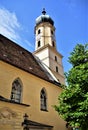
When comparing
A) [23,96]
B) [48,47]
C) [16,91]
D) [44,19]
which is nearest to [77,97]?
[23,96]

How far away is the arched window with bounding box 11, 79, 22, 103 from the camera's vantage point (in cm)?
1365

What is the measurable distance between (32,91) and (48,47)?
12.5 m

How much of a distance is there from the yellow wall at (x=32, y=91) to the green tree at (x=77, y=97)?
115 inches

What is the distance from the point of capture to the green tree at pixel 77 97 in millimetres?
10726

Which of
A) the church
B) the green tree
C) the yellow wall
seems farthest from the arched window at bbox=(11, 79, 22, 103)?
the green tree

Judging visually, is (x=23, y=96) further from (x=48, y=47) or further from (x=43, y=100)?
(x=48, y=47)

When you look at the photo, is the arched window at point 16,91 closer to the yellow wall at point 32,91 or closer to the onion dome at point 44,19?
the yellow wall at point 32,91

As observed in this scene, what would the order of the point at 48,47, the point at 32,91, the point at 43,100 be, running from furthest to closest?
the point at 48,47
the point at 43,100
the point at 32,91

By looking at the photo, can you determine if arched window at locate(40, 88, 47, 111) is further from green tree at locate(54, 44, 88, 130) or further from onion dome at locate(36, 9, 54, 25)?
onion dome at locate(36, 9, 54, 25)

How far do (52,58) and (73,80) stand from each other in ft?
45.8

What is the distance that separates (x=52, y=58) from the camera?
1029 inches

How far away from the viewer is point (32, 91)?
1511 cm

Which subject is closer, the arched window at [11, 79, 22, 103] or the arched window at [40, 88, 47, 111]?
the arched window at [11, 79, 22, 103]

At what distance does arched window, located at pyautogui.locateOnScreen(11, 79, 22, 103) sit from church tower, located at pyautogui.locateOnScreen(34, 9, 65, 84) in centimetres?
1032
